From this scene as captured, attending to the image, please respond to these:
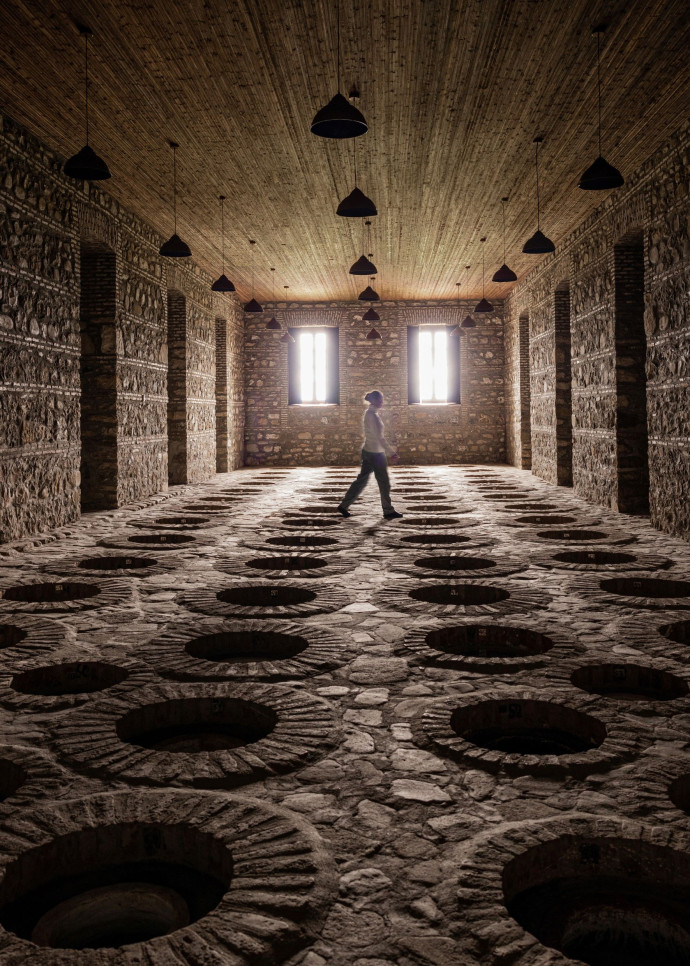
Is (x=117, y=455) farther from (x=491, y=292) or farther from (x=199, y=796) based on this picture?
(x=491, y=292)

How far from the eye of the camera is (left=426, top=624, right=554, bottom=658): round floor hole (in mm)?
4105

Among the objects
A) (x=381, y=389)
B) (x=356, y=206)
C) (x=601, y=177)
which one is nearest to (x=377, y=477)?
(x=356, y=206)

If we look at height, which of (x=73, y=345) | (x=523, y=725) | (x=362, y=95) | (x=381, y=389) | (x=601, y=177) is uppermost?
(x=362, y=95)

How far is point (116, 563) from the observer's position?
653 cm

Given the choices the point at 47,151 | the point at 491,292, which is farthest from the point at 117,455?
the point at 491,292

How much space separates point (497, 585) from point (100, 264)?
25.4 ft

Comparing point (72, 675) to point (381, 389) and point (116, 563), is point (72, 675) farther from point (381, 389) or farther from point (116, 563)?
point (381, 389)

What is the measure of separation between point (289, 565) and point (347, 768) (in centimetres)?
393

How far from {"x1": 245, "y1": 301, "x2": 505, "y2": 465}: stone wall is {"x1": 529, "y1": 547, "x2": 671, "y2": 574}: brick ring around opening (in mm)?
12975

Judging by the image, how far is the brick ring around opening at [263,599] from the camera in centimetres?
462

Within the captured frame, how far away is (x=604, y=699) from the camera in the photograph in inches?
121

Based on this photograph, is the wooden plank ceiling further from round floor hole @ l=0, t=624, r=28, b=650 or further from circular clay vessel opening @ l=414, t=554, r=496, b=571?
round floor hole @ l=0, t=624, r=28, b=650

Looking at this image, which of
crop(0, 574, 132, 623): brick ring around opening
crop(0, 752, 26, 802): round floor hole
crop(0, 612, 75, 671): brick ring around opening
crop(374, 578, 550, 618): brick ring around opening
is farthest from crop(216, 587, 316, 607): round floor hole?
crop(0, 752, 26, 802): round floor hole

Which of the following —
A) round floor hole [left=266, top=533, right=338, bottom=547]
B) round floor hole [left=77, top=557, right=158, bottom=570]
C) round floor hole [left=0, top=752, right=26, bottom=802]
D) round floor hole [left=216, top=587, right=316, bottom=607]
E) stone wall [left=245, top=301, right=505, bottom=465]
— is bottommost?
round floor hole [left=0, top=752, right=26, bottom=802]
